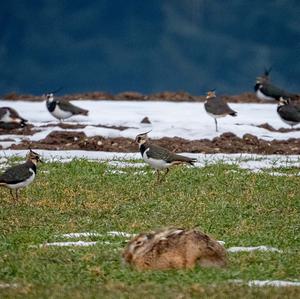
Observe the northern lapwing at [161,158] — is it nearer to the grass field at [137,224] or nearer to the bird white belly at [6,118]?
the grass field at [137,224]

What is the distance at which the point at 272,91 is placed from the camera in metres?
28.7

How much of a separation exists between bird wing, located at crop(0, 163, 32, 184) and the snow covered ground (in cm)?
706

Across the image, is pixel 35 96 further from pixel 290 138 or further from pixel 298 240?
pixel 298 240

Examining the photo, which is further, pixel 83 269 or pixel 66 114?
pixel 66 114

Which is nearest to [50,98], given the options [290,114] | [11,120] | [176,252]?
[11,120]

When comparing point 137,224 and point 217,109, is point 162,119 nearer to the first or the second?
point 217,109

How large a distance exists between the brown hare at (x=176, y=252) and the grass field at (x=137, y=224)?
0.12 m

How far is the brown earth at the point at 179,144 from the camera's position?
19219 mm

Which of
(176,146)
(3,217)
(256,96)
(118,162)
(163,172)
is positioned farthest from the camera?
(256,96)

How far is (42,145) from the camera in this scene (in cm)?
1961

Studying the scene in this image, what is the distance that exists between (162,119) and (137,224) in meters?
14.4

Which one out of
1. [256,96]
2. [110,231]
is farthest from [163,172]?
[256,96]

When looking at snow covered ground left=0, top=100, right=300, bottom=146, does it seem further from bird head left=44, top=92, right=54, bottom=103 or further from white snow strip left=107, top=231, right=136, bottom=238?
white snow strip left=107, top=231, right=136, bottom=238

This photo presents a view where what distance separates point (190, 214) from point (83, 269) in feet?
11.1
